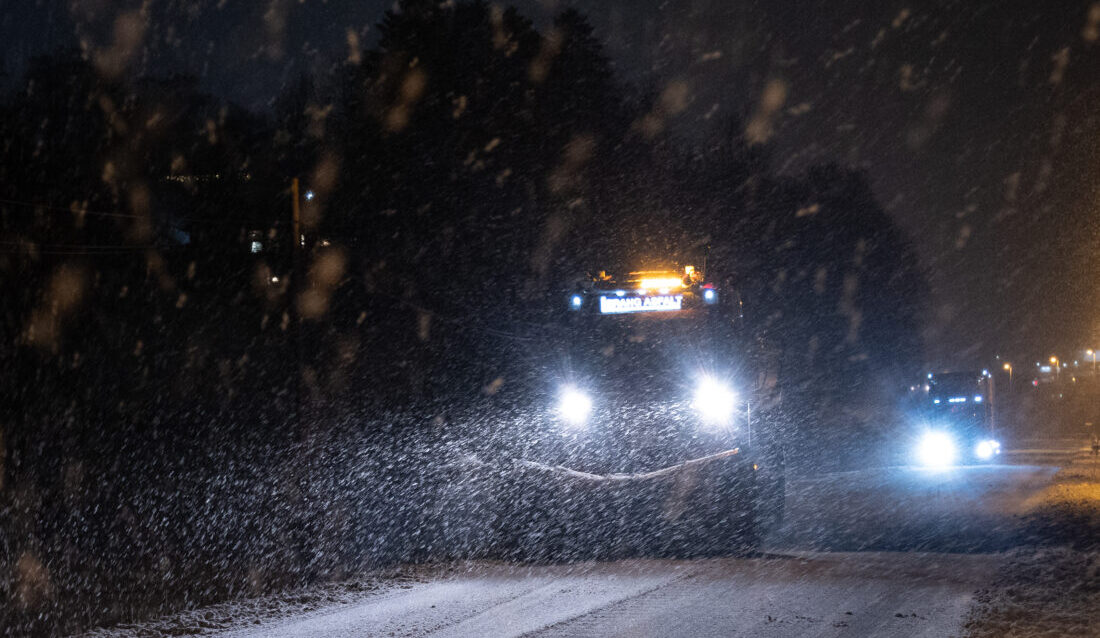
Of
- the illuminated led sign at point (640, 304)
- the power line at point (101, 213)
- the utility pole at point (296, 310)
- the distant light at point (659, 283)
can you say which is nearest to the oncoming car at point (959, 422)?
the distant light at point (659, 283)

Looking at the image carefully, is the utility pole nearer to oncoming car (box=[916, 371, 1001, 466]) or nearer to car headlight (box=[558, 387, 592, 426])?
car headlight (box=[558, 387, 592, 426])

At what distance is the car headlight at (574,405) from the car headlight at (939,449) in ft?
77.7

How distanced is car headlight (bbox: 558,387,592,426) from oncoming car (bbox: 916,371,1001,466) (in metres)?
23.0

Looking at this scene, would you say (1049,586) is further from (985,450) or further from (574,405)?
(985,450)

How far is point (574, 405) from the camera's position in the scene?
1449cm

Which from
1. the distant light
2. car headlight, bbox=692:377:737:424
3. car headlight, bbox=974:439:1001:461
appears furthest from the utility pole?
car headlight, bbox=974:439:1001:461

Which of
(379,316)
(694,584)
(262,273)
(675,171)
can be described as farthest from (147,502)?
(675,171)

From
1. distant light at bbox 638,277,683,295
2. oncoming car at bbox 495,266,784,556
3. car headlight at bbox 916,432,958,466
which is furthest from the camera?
car headlight at bbox 916,432,958,466

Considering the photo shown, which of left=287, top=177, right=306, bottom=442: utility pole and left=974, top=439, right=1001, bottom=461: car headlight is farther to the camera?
left=974, top=439, right=1001, bottom=461: car headlight

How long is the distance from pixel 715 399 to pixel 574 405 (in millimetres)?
1963

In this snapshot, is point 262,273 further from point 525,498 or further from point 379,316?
point 525,498

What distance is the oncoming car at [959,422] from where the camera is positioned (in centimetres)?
3500

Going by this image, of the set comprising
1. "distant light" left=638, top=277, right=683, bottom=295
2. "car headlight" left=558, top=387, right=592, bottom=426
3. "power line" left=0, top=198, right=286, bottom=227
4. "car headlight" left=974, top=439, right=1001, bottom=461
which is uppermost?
"power line" left=0, top=198, right=286, bottom=227

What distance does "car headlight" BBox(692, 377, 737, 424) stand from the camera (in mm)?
14266
